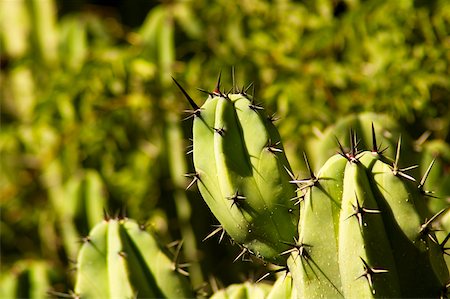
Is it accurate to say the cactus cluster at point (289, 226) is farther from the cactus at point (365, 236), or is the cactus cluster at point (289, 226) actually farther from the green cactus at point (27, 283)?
the green cactus at point (27, 283)

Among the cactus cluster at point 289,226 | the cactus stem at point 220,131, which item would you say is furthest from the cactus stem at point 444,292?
the cactus stem at point 220,131

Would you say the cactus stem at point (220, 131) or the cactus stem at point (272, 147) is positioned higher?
the cactus stem at point (220, 131)

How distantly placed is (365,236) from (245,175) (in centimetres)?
30

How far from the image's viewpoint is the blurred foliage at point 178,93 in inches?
131

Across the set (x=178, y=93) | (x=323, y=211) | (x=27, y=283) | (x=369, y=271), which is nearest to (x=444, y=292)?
(x=369, y=271)

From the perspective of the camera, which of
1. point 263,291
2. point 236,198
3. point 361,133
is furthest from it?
point 361,133

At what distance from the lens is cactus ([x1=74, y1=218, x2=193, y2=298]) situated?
2004 mm

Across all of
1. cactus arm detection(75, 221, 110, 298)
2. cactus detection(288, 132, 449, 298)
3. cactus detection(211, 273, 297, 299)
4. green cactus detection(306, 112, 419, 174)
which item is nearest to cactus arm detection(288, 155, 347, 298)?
cactus detection(288, 132, 449, 298)

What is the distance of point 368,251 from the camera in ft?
5.04

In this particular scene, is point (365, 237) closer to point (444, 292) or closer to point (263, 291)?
point (444, 292)

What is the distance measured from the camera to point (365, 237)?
5.05 ft

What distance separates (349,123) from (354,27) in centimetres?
111

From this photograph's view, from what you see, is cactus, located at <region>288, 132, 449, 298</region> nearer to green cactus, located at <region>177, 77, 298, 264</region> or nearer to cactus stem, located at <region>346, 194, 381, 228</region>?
cactus stem, located at <region>346, 194, 381, 228</region>

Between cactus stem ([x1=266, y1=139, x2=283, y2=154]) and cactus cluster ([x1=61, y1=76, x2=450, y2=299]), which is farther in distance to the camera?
cactus stem ([x1=266, y1=139, x2=283, y2=154])
